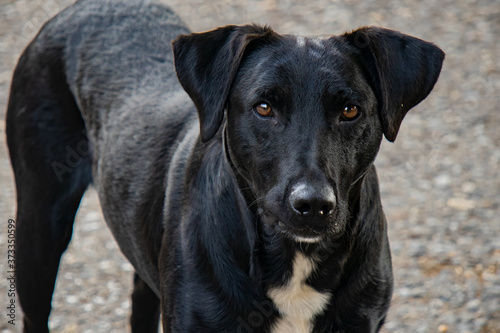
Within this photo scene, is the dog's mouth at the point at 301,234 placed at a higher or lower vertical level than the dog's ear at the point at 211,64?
lower

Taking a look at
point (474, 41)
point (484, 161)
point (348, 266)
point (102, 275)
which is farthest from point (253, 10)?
point (348, 266)

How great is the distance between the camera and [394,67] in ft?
9.47

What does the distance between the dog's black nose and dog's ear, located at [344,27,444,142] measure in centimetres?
46

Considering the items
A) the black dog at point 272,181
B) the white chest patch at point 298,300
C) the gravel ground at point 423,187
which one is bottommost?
the gravel ground at point 423,187

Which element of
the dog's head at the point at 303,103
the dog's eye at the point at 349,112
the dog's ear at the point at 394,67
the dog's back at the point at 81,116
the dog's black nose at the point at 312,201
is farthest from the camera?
the dog's back at the point at 81,116

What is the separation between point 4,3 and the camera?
377 inches

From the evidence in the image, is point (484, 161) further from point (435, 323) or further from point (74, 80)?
point (74, 80)

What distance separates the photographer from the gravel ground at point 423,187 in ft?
15.6

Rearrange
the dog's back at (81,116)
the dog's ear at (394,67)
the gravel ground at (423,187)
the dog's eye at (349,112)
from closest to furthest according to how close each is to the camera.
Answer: the dog's eye at (349,112) < the dog's ear at (394,67) < the dog's back at (81,116) < the gravel ground at (423,187)

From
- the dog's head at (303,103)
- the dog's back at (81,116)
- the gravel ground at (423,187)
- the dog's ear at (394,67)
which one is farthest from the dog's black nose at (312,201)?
the gravel ground at (423,187)

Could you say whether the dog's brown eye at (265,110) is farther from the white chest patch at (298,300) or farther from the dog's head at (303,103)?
the white chest patch at (298,300)

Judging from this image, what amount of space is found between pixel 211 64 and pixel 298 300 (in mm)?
1013

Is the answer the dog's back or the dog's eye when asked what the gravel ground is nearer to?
the dog's back

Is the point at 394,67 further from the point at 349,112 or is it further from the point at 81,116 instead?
the point at 81,116
